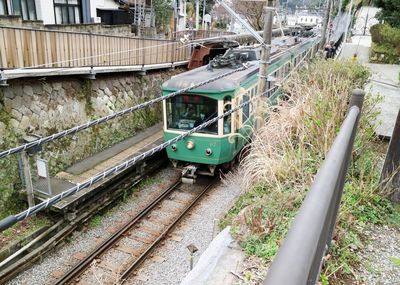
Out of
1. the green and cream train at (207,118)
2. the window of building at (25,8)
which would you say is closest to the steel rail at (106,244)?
the green and cream train at (207,118)

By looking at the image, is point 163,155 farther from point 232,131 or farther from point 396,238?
point 396,238

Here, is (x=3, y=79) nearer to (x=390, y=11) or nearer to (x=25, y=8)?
(x=25, y=8)

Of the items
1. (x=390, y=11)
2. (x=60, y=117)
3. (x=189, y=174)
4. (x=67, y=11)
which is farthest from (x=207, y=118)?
(x=390, y=11)

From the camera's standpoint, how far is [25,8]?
1349cm

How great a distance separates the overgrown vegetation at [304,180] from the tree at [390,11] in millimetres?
18402

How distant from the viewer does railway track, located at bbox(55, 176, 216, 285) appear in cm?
661

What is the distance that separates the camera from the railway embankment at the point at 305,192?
2.67 metres

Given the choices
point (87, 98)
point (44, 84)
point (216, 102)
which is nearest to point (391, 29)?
point (216, 102)

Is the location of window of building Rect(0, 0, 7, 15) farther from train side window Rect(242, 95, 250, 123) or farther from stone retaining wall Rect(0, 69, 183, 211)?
train side window Rect(242, 95, 250, 123)

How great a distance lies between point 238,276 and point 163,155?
29.0 ft

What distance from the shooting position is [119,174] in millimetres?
Answer: 9617

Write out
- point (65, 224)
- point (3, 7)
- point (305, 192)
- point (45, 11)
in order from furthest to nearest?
point (45, 11)
point (3, 7)
point (65, 224)
point (305, 192)

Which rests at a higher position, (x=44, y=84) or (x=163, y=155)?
(x=44, y=84)

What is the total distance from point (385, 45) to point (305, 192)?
2017 centimetres
